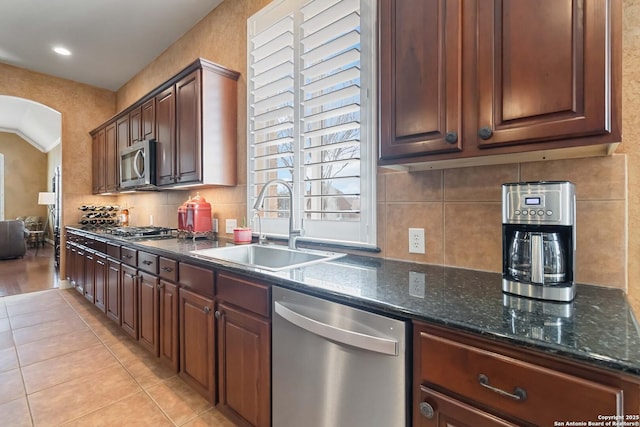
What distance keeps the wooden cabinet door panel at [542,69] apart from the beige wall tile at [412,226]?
0.50m

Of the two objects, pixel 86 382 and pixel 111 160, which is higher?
pixel 111 160

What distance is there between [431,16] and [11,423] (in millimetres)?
2853

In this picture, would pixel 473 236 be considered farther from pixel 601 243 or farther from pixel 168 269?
pixel 168 269

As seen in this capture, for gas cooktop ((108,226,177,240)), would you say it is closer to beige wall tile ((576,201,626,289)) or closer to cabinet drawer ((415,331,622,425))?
cabinet drawer ((415,331,622,425))

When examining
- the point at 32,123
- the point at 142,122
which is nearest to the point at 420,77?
the point at 142,122

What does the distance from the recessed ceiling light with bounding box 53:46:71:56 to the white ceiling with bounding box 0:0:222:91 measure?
46 millimetres

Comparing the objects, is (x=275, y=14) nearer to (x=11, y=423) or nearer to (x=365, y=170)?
(x=365, y=170)

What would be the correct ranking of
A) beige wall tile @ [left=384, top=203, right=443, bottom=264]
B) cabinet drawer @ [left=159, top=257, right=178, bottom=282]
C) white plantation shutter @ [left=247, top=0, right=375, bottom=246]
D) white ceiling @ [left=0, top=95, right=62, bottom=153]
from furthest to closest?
white ceiling @ [left=0, top=95, right=62, bottom=153] → cabinet drawer @ [left=159, top=257, right=178, bottom=282] → white plantation shutter @ [left=247, top=0, right=375, bottom=246] → beige wall tile @ [left=384, top=203, right=443, bottom=264]

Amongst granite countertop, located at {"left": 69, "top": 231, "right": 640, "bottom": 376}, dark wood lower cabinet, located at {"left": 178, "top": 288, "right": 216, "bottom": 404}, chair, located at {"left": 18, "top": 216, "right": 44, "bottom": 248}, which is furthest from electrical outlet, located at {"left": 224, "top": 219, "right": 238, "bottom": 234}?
chair, located at {"left": 18, "top": 216, "right": 44, "bottom": 248}

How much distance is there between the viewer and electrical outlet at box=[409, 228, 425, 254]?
1544 mm

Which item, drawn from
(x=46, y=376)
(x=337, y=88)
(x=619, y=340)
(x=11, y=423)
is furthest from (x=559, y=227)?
(x=46, y=376)

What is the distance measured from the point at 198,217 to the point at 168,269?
30.1 inches

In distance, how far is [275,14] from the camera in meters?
2.32

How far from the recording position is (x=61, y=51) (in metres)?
3.71
